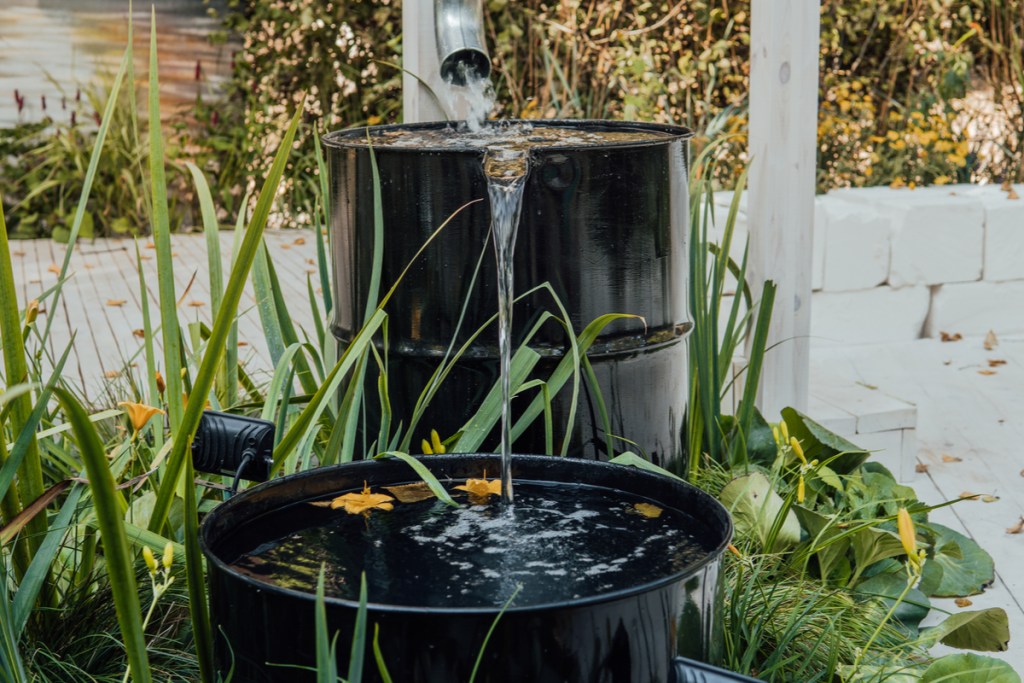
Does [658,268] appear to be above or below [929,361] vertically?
above

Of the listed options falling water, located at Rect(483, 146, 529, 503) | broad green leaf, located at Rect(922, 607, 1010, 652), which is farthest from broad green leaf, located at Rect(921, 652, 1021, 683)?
falling water, located at Rect(483, 146, 529, 503)

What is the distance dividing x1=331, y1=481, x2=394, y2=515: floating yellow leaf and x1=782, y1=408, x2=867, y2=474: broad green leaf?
1289 mm

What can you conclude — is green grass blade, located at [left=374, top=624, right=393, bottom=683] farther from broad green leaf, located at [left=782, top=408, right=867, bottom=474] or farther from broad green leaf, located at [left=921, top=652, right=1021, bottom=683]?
broad green leaf, located at [left=782, top=408, right=867, bottom=474]

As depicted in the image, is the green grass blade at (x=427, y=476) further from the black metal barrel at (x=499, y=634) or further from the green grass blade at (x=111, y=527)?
the green grass blade at (x=111, y=527)

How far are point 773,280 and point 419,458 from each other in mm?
1479

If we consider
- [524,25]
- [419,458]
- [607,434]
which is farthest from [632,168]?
[524,25]

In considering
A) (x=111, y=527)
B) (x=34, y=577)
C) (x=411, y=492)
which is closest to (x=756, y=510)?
(x=411, y=492)

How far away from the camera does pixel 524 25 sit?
266 inches

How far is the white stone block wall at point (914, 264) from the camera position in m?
4.30

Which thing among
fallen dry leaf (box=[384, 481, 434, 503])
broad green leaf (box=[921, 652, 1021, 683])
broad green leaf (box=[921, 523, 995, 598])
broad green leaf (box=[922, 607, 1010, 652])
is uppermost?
fallen dry leaf (box=[384, 481, 434, 503])

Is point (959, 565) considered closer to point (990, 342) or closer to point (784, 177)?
point (784, 177)

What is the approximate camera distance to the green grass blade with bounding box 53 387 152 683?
34.0 inches

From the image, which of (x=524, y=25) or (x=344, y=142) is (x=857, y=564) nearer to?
(x=344, y=142)

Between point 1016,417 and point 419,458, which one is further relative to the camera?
point 1016,417
